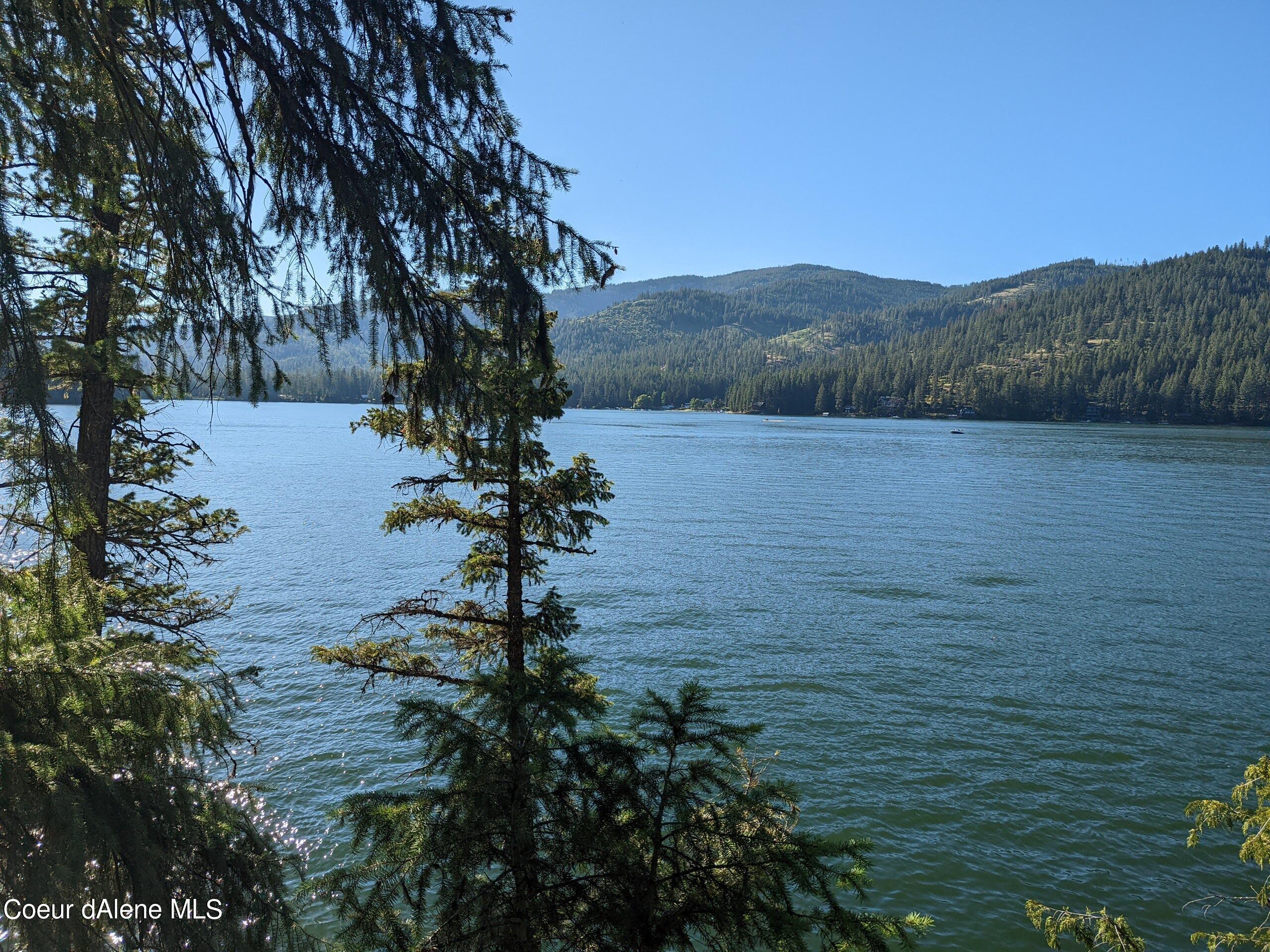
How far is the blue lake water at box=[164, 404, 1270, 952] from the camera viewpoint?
11766mm

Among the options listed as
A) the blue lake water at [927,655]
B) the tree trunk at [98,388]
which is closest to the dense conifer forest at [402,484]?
the tree trunk at [98,388]

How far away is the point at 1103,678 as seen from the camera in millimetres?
18188

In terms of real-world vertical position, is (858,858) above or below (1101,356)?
below

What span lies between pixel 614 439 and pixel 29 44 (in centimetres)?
9564

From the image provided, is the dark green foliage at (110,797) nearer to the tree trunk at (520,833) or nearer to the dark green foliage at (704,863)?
the tree trunk at (520,833)

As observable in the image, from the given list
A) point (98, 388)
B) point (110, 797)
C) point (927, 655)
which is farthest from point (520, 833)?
point (927, 655)

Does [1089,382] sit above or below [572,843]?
above

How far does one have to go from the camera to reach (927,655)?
19641 mm

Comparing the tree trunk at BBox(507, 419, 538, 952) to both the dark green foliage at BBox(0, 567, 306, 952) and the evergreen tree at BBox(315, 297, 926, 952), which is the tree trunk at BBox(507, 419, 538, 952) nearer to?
the evergreen tree at BBox(315, 297, 926, 952)

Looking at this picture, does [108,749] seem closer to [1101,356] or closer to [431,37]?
[431,37]

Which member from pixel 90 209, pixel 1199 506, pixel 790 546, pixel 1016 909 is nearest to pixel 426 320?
pixel 90 209

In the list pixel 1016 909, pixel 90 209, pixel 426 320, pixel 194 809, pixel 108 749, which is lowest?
pixel 1016 909

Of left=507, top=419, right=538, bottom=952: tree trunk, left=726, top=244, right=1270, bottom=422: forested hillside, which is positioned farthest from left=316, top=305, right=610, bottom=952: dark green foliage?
left=726, top=244, right=1270, bottom=422: forested hillside

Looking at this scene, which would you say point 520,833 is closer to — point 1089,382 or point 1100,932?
point 1100,932
